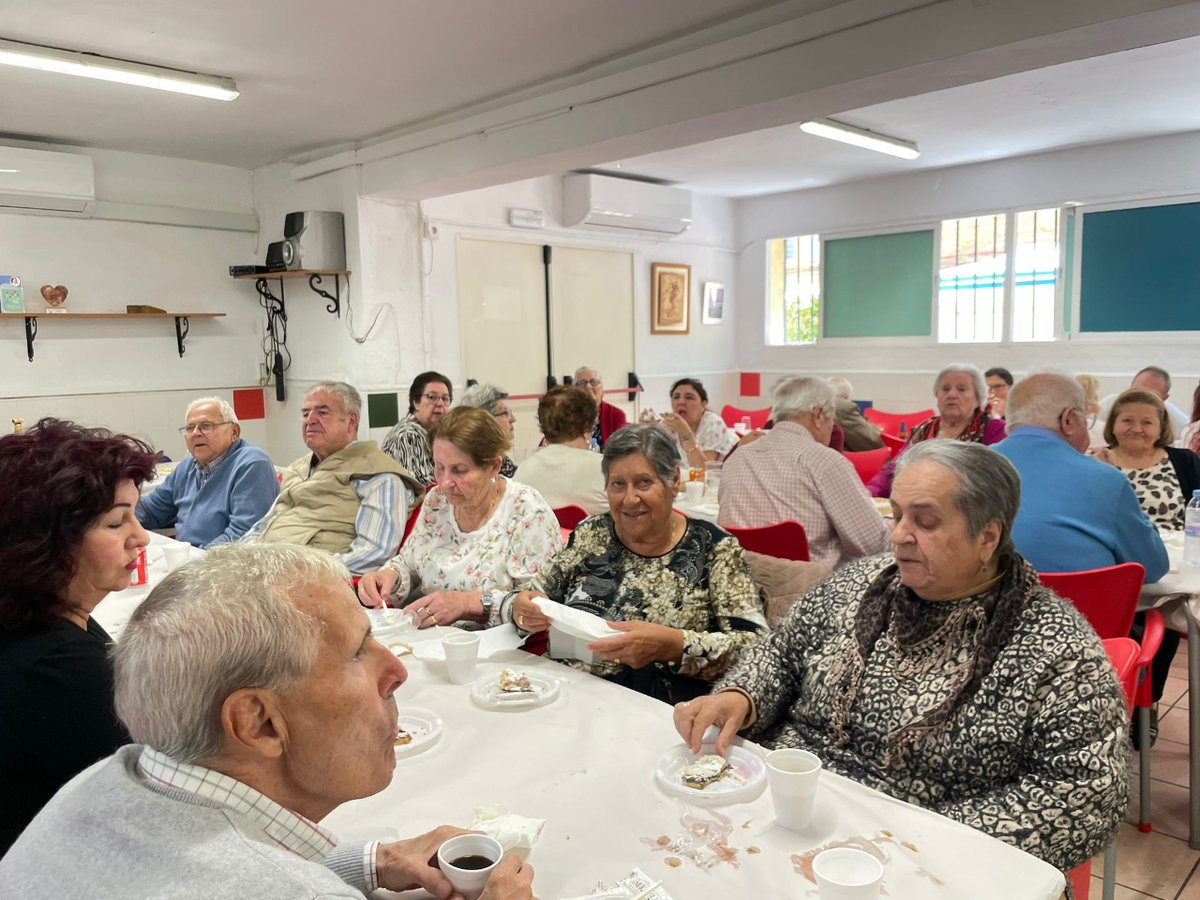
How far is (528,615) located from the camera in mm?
2180

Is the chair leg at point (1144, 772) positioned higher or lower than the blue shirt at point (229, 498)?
lower

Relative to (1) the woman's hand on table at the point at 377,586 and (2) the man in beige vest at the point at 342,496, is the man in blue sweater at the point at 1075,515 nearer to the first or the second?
(1) the woman's hand on table at the point at 377,586

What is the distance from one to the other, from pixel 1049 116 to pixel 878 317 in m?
2.73

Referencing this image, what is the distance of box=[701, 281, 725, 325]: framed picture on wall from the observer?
9430mm

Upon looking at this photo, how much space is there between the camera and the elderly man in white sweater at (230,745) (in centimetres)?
82

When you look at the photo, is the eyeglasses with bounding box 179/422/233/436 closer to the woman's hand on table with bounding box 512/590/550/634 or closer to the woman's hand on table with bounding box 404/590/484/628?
the woman's hand on table with bounding box 404/590/484/628

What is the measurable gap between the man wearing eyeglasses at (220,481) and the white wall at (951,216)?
18.1 feet

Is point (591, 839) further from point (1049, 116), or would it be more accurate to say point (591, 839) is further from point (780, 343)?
point (780, 343)

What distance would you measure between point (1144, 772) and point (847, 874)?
2.22 metres

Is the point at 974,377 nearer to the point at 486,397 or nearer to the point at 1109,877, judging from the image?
the point at 486,397

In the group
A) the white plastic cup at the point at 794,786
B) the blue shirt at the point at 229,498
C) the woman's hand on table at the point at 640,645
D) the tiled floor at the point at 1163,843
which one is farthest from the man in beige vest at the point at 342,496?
the tiled floor at the point at 1163,843

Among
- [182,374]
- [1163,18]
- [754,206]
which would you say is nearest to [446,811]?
[1163,18]

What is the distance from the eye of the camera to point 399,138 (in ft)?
19.5

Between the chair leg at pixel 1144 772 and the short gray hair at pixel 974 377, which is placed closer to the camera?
the chair leg at pixel 1144 772
